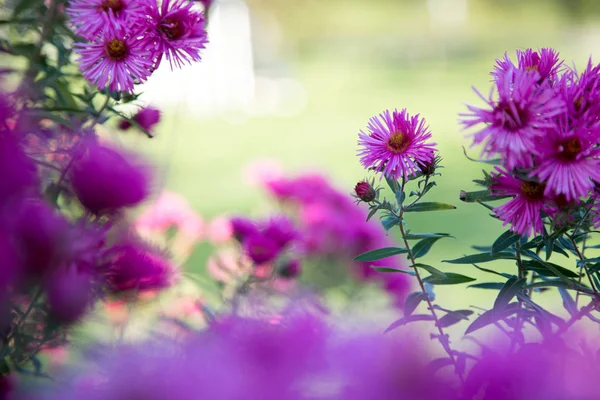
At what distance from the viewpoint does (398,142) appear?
49 centimetres

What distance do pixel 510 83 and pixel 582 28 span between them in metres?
11.4

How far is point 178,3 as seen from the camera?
1.76 ft

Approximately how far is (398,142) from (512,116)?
0.35 feet

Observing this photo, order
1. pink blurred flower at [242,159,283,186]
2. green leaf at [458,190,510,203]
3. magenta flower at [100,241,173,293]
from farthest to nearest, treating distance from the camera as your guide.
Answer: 1. pink blurred flower at [242,159,283,186]
2. green leaf at [458,190,510,203]
3. magenta flower at [100,241,173,293]

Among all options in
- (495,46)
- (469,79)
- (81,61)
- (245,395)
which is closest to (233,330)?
(245,395)

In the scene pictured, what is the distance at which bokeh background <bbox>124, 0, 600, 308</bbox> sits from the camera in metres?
2.99

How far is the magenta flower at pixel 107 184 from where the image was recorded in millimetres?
312

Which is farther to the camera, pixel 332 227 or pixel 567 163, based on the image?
pixel 332 227

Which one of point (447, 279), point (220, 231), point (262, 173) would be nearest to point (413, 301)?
point (447, 279)

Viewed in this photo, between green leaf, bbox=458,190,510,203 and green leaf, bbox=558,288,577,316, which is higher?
green leaf, bbox=458,190,510,203

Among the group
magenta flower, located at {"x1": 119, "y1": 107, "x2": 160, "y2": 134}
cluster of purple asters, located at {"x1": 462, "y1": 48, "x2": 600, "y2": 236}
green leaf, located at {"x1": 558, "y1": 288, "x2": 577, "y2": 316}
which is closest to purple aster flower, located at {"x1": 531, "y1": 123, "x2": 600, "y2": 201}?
cluster of purple asters, located at {"x1": 462, "y1": 48, "x2": 600, "y2": 236}

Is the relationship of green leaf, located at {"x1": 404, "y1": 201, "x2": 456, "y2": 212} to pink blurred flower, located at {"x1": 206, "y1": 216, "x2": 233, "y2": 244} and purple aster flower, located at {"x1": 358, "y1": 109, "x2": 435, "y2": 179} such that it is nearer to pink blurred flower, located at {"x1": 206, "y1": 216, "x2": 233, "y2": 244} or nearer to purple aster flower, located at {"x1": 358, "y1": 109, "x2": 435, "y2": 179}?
purple aster flower, located at {"x1": 358, "y1": 109, "x2": 435, "y2": 179}

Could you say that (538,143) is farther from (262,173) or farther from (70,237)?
(262,173)

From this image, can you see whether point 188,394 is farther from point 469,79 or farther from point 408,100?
point 469,79
